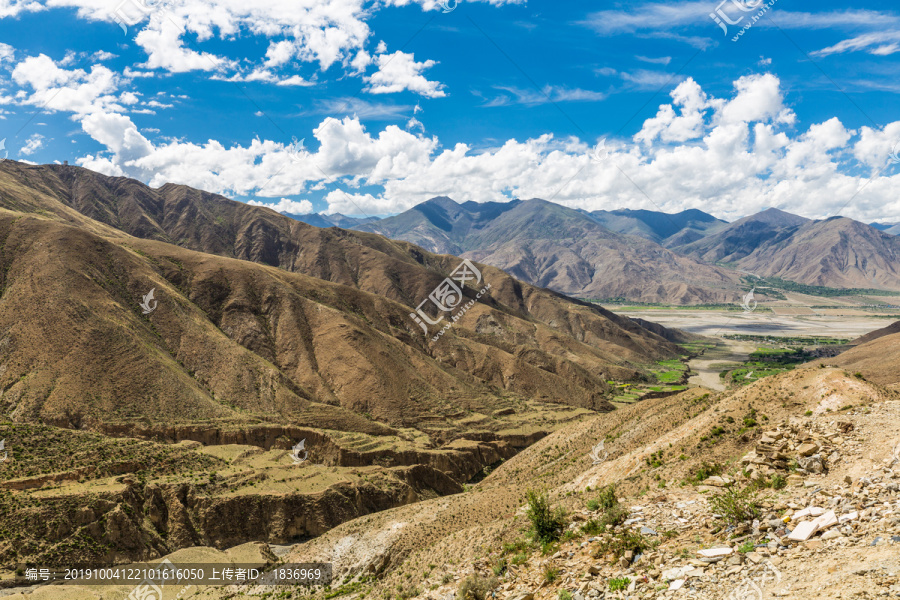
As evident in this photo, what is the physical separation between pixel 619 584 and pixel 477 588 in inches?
213

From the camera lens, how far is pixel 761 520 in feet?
42.2

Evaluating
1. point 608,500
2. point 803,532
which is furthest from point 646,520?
point 803,532

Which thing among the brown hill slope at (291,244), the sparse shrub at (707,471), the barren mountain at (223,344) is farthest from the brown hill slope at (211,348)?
the sparse shrub at (707,471)

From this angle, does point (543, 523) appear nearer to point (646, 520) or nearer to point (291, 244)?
point (646, 520)

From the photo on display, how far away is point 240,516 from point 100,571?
10.6m

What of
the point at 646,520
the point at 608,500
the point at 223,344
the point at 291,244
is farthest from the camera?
the point at 291,244

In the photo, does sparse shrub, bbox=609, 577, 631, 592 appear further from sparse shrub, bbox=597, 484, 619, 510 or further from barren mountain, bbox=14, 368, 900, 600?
sparse shrub, bbox=597, 484, 619, 510

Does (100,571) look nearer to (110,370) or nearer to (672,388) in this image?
(110,370)

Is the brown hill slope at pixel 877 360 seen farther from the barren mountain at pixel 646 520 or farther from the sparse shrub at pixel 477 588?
the sparse shrub at pixel 477 588

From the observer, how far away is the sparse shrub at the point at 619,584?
12234 mm

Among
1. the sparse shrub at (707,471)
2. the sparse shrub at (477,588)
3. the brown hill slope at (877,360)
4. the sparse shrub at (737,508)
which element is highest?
the sparse shrub at (737,508)

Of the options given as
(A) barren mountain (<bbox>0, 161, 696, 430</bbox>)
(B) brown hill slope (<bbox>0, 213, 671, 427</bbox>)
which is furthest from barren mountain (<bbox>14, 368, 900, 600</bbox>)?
(A) barren mountain (<bbox>0, 161, 696, 430</bbox>)

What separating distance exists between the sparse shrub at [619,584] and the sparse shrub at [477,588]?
4.53 metres

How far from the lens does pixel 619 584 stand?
486 inches
